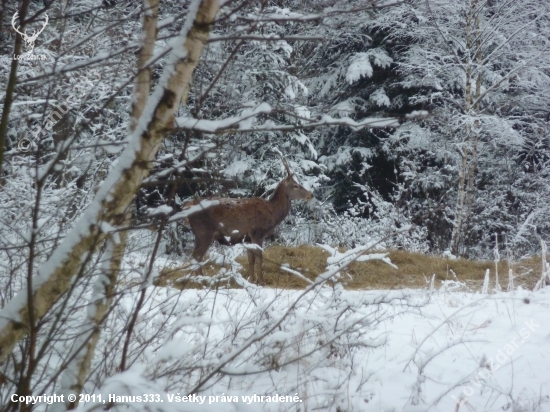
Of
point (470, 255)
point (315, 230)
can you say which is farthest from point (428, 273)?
point (470, 255)

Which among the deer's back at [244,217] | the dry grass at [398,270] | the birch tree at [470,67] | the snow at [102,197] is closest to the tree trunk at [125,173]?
the snow at [102,197]

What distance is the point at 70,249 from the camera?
1887mm

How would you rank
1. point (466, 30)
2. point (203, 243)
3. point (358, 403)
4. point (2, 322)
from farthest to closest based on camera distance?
1. point (466, 30)
2. point (203, 243)
3. point (358, 403)
4. point (2, 322)

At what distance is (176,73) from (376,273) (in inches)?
244

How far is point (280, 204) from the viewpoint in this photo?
28.0 feet

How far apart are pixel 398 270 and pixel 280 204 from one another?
2084mm

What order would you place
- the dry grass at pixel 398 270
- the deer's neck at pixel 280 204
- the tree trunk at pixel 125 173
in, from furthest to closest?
the deer's neck at pixel 280 204 < the dry grass at pixel 398 270 < the tree trunk at pixel 125 173

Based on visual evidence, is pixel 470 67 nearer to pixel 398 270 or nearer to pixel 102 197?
pixel 398 270

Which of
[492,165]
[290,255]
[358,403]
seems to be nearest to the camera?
[358,403]

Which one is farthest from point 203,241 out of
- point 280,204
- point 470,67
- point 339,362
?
point 470,67

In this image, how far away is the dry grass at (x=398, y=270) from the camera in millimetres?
6965

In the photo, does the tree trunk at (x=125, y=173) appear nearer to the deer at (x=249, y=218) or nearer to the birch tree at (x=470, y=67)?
the deer at (x=249, y=218)

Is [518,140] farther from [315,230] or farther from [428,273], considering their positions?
[428,273]

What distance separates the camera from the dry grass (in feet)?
22.9
